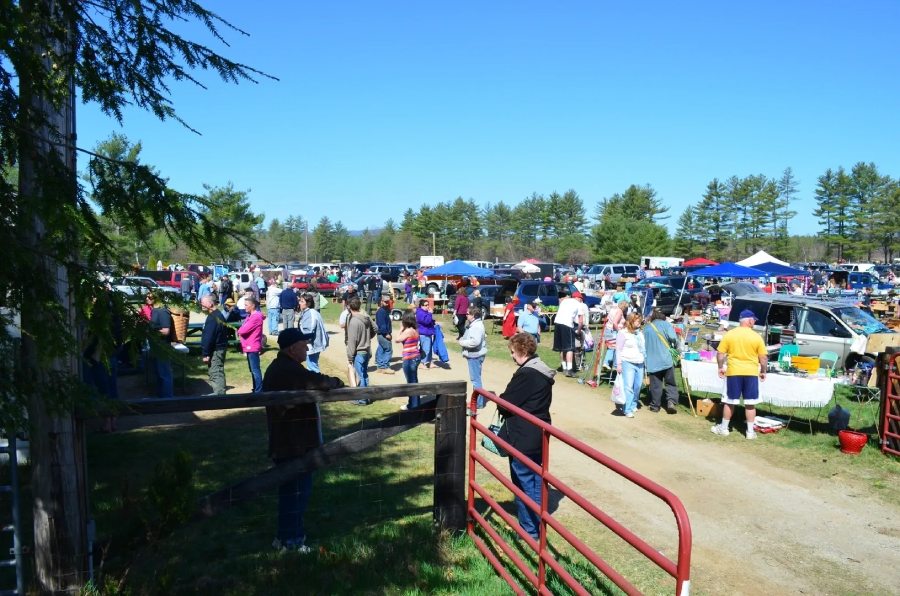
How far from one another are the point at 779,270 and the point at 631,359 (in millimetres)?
16278

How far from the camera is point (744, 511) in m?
6.86

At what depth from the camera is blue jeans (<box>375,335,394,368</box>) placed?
14.5 meters

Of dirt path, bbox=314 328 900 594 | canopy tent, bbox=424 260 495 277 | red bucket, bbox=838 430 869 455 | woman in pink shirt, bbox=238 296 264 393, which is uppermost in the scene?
canopy tent, bbox=424 260 495 277

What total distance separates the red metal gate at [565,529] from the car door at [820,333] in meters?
11.4

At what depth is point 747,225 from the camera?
78562 millimetres

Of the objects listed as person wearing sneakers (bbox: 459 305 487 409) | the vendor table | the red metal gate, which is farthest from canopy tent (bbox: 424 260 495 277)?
the red metal gate

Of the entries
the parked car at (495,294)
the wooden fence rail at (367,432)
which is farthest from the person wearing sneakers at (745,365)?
the parked car at (495,294)

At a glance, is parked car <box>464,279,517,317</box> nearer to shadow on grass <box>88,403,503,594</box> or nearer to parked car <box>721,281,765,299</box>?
parked car <box>721,281,765,299</box>

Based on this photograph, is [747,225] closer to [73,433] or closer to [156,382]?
[156,382]

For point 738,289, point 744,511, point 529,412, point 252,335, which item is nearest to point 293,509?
point 529,412

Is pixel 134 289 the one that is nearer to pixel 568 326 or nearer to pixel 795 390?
pixel 795 390

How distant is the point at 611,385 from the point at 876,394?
4461mm

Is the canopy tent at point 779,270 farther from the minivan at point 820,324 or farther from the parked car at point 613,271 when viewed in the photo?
the parked car at point 613,271

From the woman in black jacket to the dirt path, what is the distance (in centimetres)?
128
